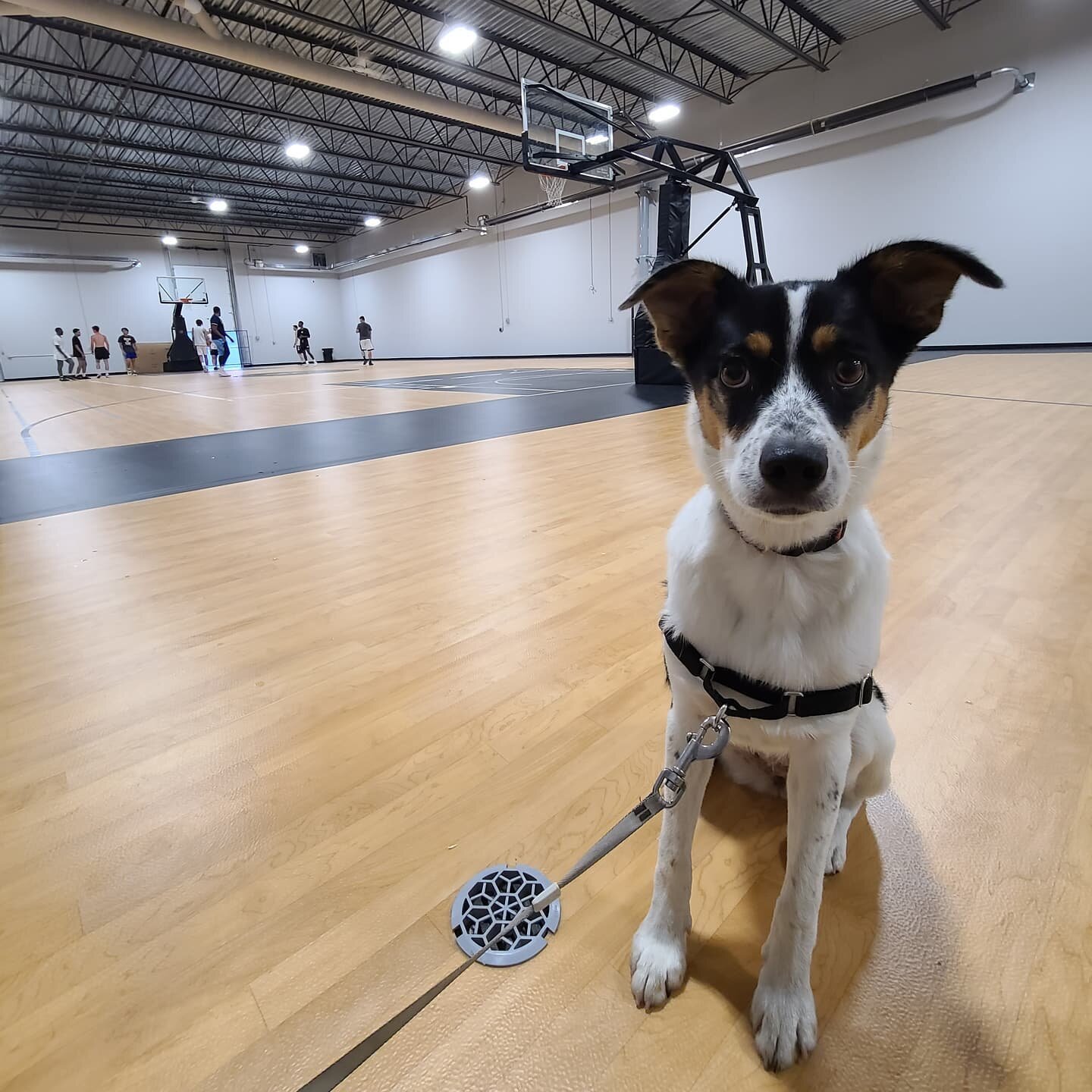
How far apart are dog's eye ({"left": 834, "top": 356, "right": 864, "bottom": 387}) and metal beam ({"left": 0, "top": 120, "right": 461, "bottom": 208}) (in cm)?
1848

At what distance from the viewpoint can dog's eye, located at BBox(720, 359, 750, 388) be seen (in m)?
1.06

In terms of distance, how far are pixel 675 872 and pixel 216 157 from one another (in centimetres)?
2030

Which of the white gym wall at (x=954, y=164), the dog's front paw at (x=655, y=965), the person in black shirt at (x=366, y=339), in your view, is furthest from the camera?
the person in black shirt at (x=366, y=339)

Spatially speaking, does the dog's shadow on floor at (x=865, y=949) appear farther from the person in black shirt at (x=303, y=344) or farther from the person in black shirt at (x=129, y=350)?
the person in black shirt at (x=303, y=344)

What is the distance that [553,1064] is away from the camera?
92 cm

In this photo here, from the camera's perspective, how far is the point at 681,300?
45.6 inches

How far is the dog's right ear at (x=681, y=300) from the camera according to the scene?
1.08 metres

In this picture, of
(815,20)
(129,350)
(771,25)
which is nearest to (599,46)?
(771,25)

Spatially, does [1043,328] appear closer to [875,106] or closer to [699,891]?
[875,106]

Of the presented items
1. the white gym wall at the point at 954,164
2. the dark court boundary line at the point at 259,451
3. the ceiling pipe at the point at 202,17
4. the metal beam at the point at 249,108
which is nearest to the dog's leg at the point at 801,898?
the dark court boundary line at the point at 259,451

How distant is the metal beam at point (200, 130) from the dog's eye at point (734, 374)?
1665 centimetres

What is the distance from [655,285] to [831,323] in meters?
0.31

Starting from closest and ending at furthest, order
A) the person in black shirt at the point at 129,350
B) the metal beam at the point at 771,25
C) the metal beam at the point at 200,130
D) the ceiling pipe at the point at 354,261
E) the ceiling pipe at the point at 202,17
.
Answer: the ceiling pipe at the point at 202,17 < the metal beam at the point at 771,25 < the metal beam at the point at 200,130 < the person in black shirt at the point at 129,350 < the ceiling pipe at the point at 354,261

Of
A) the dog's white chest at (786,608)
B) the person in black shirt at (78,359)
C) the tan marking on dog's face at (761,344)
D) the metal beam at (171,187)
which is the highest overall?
the metal beam at (171,187)
